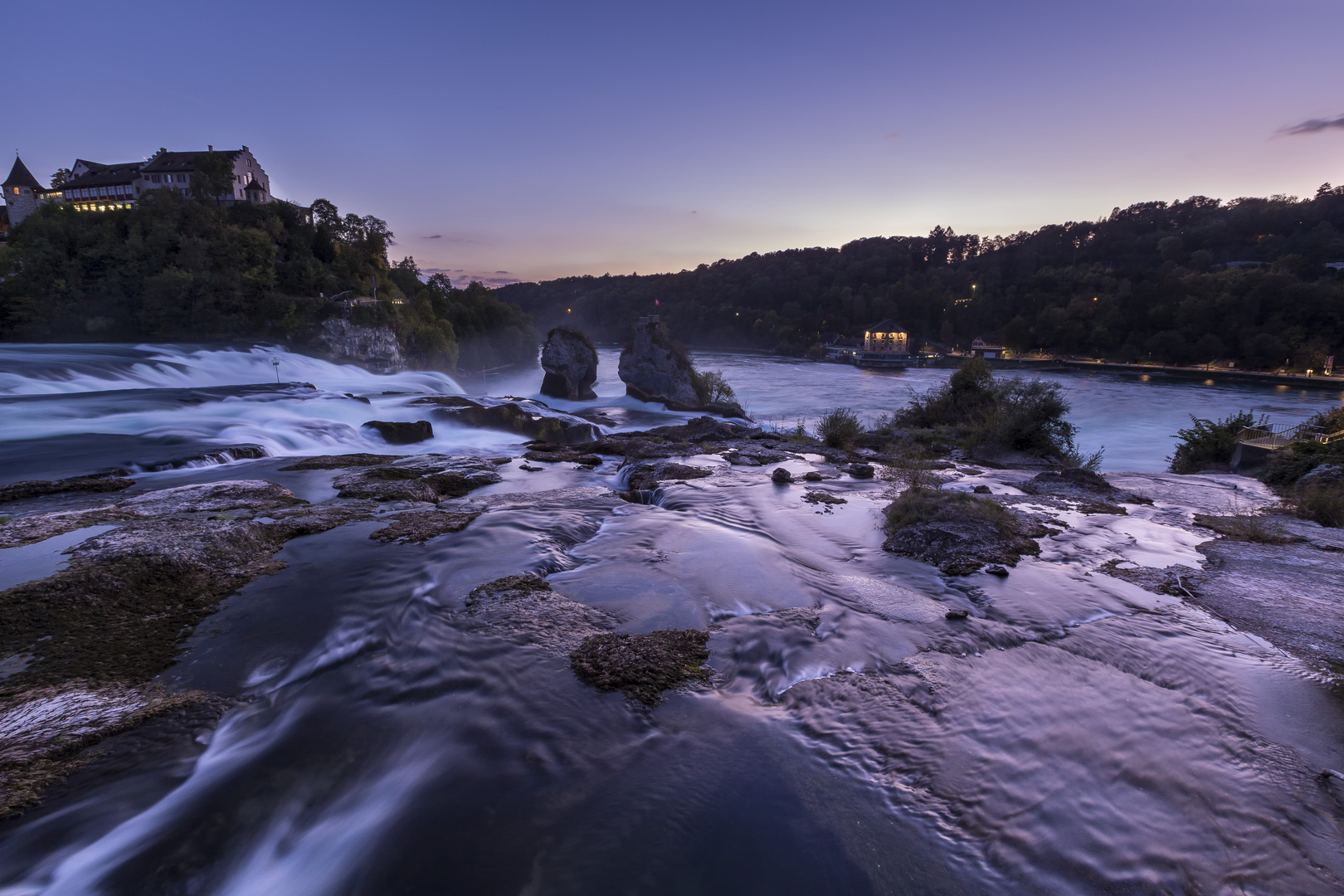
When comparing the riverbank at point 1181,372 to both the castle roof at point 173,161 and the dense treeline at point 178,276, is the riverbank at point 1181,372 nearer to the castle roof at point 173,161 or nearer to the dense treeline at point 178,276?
the dense treeline at point 178,276

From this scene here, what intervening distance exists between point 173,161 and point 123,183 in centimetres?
744

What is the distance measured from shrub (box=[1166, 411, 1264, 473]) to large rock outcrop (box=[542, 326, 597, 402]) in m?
38.5

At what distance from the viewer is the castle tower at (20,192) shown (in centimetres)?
6925

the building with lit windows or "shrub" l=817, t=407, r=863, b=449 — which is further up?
the building with lit windows

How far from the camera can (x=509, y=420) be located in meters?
24.8

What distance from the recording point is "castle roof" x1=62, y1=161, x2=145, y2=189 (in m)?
66.5

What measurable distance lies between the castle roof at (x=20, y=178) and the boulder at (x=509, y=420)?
89.8 m

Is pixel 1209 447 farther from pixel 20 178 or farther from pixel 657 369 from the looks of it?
pixel 20 178

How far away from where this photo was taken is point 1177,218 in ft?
379

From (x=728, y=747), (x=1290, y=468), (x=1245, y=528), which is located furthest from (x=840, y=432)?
(x=728, y=747)

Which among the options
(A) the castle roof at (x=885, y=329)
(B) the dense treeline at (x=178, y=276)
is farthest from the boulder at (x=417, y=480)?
(A) the castle roof at (x=885, y=329)

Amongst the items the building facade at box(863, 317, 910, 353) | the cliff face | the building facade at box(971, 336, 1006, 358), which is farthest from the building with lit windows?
the building facade at box(971, 336, 1006, 358)

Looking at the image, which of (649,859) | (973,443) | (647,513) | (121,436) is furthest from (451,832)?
(973,443)

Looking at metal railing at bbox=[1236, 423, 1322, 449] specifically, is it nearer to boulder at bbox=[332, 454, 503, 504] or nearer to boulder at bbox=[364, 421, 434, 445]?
boulder at bbox=[332, 454, 503, 504]
